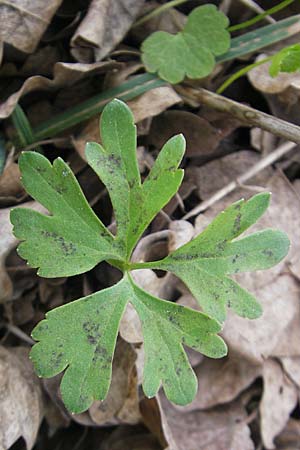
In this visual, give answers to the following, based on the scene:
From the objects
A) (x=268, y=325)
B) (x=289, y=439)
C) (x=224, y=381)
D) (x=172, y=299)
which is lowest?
(x=289, y=439)

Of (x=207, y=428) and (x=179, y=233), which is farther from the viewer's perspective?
(x=207, y=428)

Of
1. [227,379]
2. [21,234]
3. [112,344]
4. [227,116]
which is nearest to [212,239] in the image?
[112,344]

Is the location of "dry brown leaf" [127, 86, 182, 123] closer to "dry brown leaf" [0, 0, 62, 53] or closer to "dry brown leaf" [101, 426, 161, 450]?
"dry brown leaf" [0, 0, 62, 53]

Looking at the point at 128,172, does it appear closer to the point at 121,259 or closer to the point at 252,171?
the point at 121,259

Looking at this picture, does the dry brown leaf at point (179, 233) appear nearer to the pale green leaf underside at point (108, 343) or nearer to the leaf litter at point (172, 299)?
the leaf litter at point (172, 299)

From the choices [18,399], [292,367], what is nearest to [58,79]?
[18,399]

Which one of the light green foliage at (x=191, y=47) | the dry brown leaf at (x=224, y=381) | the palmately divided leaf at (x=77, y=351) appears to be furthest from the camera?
the dry brown leaf at (x=224, y=381)

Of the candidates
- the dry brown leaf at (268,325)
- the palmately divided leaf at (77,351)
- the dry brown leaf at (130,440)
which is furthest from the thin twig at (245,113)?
the dry brown leaf at (130,440)
